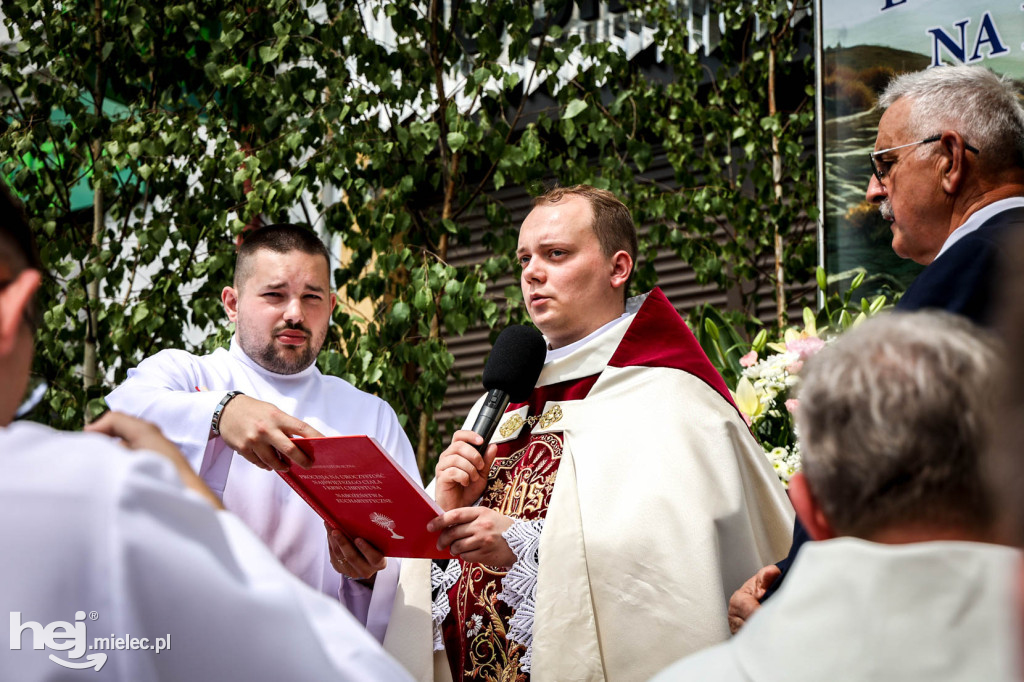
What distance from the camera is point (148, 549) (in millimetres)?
1189

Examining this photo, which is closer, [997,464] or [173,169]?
[997,464]

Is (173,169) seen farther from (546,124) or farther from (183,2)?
(546,124)

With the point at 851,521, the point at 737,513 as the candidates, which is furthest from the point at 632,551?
the point at 851,521

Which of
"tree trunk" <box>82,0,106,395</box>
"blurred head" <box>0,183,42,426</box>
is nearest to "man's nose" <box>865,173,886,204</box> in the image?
"blurred head" <box>0,183,42,426</box>

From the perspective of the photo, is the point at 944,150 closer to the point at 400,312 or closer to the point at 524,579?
the point at 524,579

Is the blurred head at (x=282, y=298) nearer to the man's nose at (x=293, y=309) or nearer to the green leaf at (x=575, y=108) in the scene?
the man's nose at (x=293, y=309)

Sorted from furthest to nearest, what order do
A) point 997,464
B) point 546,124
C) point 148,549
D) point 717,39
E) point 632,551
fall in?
point 717,39
point 546,124
point 632,551
point 148,549
point 997,464

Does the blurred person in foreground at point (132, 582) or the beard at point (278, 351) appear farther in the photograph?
the beard at point (278, 351)

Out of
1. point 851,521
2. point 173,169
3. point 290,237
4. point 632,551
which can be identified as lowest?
point 632,551

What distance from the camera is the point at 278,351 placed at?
159 inches

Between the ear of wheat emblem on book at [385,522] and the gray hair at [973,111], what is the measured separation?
63.4 inches

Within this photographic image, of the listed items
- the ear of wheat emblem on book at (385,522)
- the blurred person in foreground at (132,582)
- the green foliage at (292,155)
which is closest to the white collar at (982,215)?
the ear of wheat emblem on book at (385,522)

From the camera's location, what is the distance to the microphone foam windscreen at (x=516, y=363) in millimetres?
3180

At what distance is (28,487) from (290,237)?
2.95 metres
